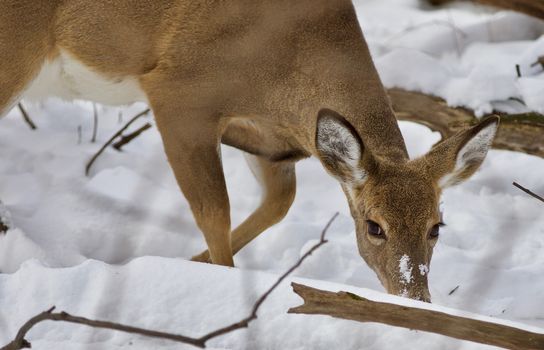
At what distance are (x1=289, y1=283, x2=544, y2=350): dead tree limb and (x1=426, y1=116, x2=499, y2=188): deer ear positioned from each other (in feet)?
4.80

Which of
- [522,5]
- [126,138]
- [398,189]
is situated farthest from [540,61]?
[126,138]

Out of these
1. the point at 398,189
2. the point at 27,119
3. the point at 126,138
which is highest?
the point at 398,189

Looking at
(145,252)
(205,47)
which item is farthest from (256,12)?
(145,252)

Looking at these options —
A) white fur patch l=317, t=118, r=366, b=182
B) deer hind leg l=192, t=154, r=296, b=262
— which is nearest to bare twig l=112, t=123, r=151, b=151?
deer hind leg l=192, t=154, r=296, b=262

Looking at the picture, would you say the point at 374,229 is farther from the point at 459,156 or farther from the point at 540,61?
the point at 540,61

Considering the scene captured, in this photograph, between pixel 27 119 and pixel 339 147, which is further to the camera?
pixel 27 119

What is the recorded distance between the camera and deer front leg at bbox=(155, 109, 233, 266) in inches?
204

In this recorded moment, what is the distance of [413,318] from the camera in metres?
3.28

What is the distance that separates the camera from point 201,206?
527 cm

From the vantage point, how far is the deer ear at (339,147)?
438 centimetres

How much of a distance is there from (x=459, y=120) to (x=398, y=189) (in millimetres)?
1731

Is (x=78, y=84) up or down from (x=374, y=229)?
up

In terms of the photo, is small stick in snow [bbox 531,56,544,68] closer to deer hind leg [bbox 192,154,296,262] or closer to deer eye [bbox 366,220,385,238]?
deer hind leg [bbox 192,154,296,262]

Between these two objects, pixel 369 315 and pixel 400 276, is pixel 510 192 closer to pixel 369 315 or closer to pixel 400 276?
pixel 400 276
